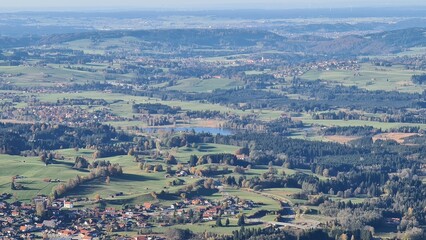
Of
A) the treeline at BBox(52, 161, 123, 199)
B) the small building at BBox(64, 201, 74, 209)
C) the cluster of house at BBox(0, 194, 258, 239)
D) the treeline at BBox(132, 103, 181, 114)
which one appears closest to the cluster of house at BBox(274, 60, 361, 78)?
the treeline at BBox(132, 103, 181, 114)

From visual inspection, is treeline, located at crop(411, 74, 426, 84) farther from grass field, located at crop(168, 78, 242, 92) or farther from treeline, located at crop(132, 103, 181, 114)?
treeline, located at crop(132, 103, 181, 114)

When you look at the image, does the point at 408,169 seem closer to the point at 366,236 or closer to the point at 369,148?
the point at 369,148

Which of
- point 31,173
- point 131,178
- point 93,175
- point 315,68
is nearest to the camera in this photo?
point 93,175

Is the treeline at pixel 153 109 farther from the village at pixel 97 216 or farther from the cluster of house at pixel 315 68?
the village at pixel 97 216

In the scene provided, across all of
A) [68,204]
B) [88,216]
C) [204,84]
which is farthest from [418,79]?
[88,216]

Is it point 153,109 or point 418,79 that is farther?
point 418,79

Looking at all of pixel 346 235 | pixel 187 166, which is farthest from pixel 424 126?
pixel 346 235

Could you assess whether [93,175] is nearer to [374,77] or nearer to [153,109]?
Result: [153,109]

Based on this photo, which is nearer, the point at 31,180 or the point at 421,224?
the point at 421,224
